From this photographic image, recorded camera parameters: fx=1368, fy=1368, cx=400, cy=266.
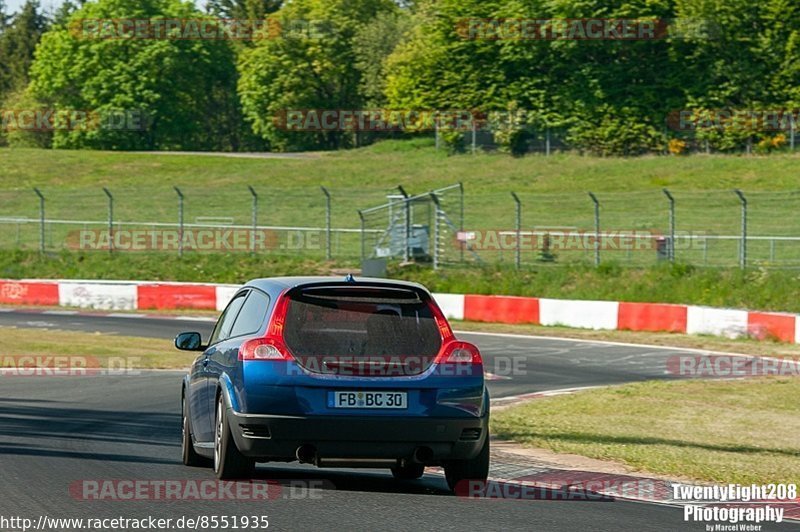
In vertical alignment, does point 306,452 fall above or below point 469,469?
above

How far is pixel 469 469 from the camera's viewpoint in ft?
30.9

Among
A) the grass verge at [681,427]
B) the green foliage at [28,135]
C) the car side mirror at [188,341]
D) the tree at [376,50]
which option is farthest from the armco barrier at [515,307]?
the green foliage at [28,135]

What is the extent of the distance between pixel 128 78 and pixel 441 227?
59.6 meters

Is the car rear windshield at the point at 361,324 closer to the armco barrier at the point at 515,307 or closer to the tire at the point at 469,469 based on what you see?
the tire at the point at 469,469

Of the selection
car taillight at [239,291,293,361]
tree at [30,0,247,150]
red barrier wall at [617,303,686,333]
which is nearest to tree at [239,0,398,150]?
tree at [30,0,247,150]

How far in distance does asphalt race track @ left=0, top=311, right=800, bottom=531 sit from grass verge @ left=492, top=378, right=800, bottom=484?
178 centimetres

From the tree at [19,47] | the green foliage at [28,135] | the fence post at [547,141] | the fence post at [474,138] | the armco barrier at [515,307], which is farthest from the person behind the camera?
the tree at [19,47]

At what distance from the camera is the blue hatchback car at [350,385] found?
8.81 m

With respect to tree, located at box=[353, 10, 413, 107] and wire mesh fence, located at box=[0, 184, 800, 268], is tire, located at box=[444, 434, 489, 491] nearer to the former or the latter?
wire mesh fence, located at box=[0, 184, 800, 268]

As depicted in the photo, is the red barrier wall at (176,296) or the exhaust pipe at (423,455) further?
the red barrier wall at (176,296)

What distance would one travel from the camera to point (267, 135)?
94.8m

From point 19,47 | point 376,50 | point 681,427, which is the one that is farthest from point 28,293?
point 19,47

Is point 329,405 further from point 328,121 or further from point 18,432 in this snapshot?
point 328,121

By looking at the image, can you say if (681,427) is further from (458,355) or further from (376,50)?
(376,50)
